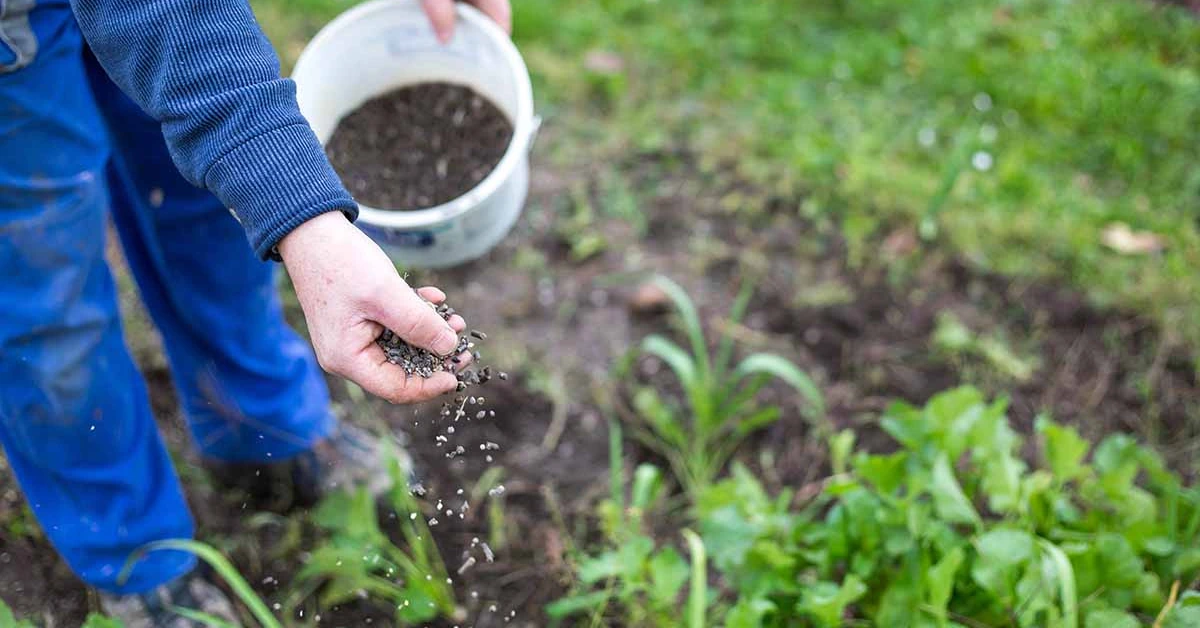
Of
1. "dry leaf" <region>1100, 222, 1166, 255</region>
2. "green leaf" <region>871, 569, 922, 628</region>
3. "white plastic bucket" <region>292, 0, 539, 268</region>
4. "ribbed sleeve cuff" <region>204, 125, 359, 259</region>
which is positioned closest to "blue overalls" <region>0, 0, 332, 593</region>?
"white plastic bucket" <region>292, 0, 539, 268</region>

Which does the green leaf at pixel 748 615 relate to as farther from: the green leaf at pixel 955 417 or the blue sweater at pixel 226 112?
the blue sweater at pixel 226 112

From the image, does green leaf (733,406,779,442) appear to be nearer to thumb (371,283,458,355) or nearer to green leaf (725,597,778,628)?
green leaf (725,597,778,628)

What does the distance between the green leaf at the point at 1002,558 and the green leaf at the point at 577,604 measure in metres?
0.58

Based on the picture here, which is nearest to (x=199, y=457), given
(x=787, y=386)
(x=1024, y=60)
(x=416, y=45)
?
(x=416, y=45)

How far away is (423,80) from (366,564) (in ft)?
2.87

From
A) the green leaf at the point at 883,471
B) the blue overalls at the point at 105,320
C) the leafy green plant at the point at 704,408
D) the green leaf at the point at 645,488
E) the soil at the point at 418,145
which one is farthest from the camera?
the leafy green plant at the point at 704,408

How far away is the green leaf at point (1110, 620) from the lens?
1.40m

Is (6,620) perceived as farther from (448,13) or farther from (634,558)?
(448,13)

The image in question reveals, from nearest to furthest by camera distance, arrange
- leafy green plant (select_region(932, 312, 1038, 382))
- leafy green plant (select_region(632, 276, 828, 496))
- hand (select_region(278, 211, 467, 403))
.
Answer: hand (select_region(278, 211, 467, 403))
leafy green plant (select_region(632, 276, 828, 496))
leafy green plant (select_region(932, 312, 1038, 382))

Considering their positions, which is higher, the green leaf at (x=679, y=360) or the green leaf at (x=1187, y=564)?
the green leaf at (x=1187, y=564)

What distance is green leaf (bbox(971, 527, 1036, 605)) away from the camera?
1479 millimetres

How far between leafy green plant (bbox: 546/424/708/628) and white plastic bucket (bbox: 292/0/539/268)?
52 cm

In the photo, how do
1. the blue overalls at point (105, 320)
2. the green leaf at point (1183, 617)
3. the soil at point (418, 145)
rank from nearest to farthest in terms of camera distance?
the blue overalls at point (105, 320) → the green leaf at point (1183, 617) → the soil at point (418, 145)

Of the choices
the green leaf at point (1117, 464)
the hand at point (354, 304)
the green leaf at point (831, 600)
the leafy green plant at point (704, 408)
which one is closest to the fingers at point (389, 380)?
the hand at point (354, 304)
